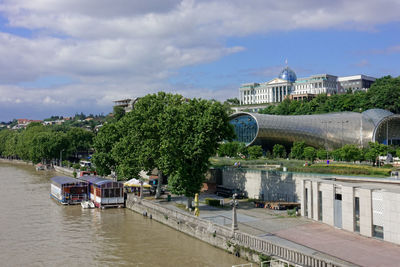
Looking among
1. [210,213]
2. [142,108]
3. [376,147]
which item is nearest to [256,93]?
[376,147]

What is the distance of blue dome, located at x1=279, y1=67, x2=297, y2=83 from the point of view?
173500mm

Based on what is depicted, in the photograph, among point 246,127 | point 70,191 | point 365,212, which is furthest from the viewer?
point 246,127

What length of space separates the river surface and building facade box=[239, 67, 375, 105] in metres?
132

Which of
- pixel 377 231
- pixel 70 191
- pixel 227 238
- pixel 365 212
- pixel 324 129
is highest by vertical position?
pixel 324 129

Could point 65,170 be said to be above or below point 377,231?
above

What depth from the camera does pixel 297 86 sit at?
167 metres

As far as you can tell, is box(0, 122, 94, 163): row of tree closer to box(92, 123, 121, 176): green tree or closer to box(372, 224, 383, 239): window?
box(92, 123, 121, 176): green tree

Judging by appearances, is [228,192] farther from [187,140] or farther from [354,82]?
[354,82]

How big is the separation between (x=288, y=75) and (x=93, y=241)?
15702 centimetres

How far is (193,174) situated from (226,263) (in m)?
12.5

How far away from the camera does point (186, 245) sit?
26891 mm

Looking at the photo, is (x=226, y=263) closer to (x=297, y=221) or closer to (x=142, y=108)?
(x=297, y=221)

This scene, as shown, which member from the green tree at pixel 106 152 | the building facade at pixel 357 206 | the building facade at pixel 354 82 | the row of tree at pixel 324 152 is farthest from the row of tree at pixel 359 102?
the building facade at pixel 357 206

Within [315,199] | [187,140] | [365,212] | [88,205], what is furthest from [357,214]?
[88,205]
